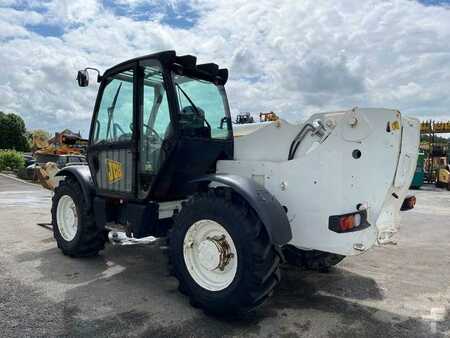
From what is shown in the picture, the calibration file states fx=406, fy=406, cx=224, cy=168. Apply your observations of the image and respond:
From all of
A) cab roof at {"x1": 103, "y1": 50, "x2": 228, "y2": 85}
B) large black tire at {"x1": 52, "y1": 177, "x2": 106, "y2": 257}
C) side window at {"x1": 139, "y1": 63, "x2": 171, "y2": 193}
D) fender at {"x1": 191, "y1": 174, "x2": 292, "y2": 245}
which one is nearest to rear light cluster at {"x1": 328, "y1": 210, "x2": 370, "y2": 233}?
fender at {"x1": 191, "y1": 174, "x2": 292, "y2": 245}

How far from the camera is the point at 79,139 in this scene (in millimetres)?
5766

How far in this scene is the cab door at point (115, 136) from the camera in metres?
4.79

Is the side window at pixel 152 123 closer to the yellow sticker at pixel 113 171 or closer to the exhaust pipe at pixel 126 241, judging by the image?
the yellow sticker at pixel 113 171

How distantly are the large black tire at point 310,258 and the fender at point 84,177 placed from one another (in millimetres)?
2671

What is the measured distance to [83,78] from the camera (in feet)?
16.4

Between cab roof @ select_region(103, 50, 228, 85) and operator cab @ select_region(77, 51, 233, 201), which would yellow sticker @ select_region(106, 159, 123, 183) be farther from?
cab roof @ select_region(103, 50, 228, 85)

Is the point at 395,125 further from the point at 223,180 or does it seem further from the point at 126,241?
the point at 126,241

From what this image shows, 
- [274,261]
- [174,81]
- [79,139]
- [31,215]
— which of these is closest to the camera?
[274,261]

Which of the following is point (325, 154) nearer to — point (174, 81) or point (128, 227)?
point (174, 81)

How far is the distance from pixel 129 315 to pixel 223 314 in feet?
2.84

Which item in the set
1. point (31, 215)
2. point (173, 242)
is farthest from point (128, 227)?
point (31, 215)

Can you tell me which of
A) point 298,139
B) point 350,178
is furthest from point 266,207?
point 298,139

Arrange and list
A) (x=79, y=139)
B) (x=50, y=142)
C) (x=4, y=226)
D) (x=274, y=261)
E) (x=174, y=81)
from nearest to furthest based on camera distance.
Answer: (x=274, y=261), (x=174, y=81), (x=79, y=139), (x=4, y=226), (x=50, y=142)

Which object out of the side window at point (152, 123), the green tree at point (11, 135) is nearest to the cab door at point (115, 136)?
the side window at point (152, 123)
